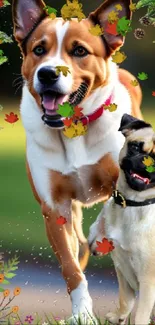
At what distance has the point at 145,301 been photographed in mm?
4934

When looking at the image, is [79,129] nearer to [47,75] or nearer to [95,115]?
[47,75]

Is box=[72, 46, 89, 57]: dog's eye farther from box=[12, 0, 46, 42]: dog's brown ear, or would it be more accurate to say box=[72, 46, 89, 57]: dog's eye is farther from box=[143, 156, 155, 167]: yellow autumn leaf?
box=[143, 156, 155, 167]: yellow autumn leaf

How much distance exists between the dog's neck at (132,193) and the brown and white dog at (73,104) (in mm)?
505

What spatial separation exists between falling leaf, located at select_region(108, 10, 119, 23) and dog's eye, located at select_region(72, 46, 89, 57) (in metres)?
0.22

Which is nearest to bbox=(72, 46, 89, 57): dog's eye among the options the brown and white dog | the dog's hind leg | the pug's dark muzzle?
the brown and white dog

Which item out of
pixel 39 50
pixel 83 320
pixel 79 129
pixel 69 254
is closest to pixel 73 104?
pixel 79 129

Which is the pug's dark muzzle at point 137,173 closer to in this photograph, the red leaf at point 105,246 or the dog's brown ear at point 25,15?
the red leaf at point 105,246

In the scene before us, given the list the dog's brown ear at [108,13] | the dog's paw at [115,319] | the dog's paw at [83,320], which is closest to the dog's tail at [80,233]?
the dog's paw at [83,320]

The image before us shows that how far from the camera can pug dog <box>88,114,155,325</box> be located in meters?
4.90

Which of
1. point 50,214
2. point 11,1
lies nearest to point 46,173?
point 50,214

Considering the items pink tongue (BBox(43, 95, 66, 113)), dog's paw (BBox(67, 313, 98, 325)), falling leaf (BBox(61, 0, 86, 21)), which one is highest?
falling leaf (BBox(61, 0, 86, 21))

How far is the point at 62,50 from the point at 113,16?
33 cm

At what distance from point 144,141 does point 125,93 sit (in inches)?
32.7

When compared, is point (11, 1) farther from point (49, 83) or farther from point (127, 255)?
point (127, 255)
